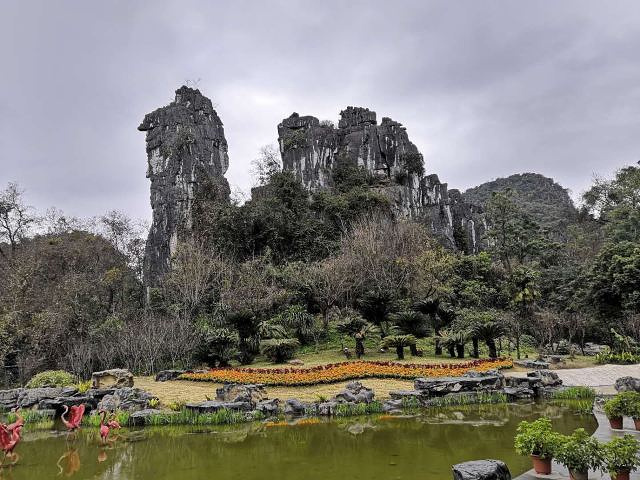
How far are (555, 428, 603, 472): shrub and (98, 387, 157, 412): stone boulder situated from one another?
877 cm

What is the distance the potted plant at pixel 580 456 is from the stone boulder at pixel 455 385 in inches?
246


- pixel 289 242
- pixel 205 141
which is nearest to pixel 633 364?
pixel 289 242

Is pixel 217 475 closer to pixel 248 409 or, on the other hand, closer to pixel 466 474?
pixel 466 474

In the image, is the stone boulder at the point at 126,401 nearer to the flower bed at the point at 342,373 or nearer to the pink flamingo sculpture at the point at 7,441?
the flower bed at the point at 342,373

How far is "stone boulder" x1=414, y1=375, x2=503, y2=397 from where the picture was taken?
10.5 metres

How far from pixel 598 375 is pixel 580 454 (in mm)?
10227

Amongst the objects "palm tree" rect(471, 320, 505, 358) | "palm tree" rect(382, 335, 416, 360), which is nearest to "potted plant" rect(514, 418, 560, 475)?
"palm tree" rect(382, 335, 416, 360)

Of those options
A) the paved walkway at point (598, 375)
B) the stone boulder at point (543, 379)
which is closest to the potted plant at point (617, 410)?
the stone boulder at point (543, 379)

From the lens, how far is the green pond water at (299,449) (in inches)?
222

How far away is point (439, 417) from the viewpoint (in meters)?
8.77

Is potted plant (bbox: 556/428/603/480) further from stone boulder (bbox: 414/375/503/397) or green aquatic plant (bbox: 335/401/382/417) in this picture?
stone boulder (bbox: 414/375/503/397)

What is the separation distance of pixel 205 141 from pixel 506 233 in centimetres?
2402

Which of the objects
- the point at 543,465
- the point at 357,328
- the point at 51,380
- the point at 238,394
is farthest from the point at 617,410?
the point at 51,380

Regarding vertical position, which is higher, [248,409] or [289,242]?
[289,242]
